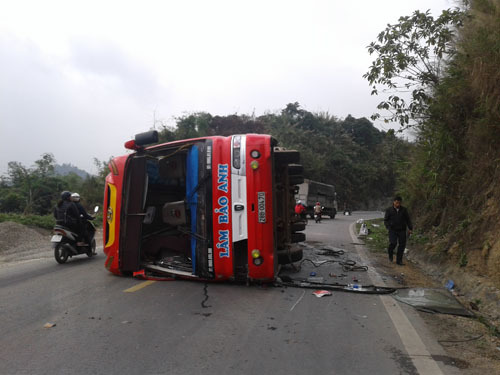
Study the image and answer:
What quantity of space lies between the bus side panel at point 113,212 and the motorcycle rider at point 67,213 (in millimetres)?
2549

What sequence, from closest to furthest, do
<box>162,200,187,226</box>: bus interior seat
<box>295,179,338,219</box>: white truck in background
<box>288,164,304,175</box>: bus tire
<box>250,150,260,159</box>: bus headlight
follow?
<box>250,150,260,159</box>: bus headlight, <box>162,200,187,226</box>: bus interior seat, <box>288,164,304,175</box>: bus tire, <box>295,179,338,219</box>: white truck in background

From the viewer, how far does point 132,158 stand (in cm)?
674

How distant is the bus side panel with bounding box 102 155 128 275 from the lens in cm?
Answer: 662

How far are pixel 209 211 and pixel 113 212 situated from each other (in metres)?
1.79

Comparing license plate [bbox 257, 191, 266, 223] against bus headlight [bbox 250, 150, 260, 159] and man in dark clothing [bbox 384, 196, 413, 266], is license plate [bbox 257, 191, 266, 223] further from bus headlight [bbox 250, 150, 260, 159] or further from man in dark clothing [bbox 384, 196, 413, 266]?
man in dark clothing [bbox 384, 196, 413, 266]

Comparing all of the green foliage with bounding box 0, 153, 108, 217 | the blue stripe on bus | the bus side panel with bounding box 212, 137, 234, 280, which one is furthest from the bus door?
the green foliage with bounding box 0, 153, 108, 217

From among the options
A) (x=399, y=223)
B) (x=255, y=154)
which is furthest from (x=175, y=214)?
(x=399, y=223)

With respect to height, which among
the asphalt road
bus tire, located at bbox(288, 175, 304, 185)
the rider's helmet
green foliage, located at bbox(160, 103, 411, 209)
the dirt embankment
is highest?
green foliage, located at bbox(160, 103, 411, 209)

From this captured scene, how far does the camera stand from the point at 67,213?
29.4 feet

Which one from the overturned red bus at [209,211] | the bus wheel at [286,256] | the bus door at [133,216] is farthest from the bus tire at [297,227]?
the bus door at [133,216]

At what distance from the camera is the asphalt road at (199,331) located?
134 inches

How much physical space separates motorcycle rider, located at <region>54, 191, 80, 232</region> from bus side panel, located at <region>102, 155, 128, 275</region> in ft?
8.36

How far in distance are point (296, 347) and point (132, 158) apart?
422cm

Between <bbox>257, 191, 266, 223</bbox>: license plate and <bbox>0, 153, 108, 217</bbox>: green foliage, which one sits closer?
<bbox>257, 191, 266, 223</bbox>: license plate
